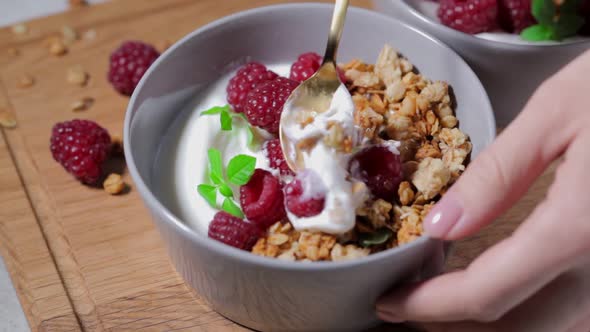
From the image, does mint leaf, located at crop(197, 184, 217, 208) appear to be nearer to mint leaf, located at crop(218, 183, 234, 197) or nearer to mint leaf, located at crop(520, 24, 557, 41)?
mint leaf, located at crop(218, 183, 234, 197)

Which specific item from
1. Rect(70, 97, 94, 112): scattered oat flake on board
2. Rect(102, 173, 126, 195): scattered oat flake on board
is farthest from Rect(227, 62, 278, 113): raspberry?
Rect(70, 97, 94, 112): scattered oat flake on board

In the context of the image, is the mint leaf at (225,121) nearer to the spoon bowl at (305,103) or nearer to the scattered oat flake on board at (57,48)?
the spoon bowl at (305,103)

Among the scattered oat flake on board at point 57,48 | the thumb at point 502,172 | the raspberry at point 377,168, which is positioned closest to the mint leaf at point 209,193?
the raspberry at point 377,168

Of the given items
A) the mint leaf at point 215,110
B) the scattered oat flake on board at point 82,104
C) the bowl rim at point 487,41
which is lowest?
the scattered oat flake on board at point 82,104

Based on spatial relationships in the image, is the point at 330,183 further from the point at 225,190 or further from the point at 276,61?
the point at 276,61

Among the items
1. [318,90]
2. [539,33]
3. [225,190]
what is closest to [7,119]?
[225,190]

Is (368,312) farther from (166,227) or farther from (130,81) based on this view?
(130,81)

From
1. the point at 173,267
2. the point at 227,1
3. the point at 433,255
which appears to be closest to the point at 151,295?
the point at 173,267
